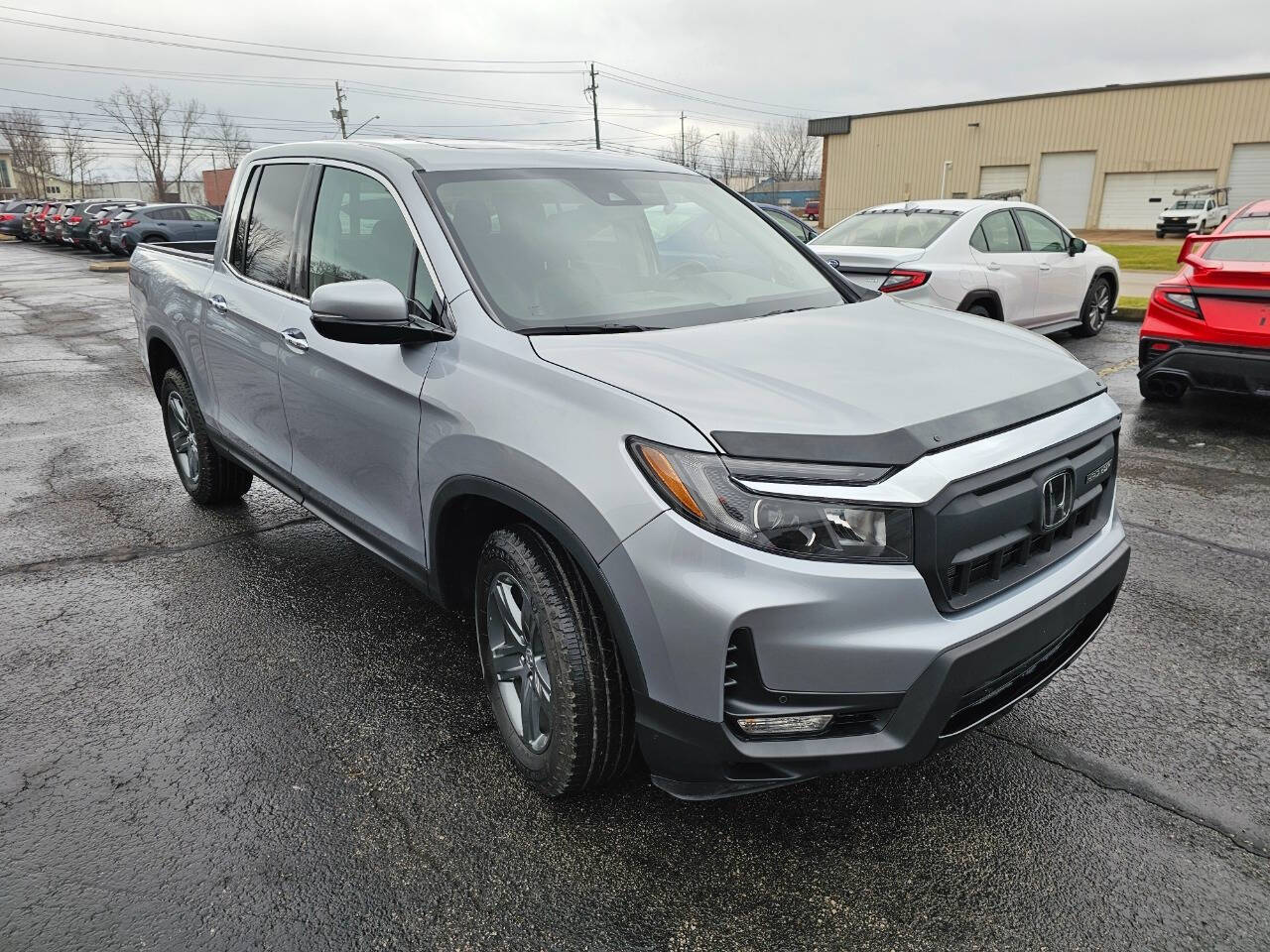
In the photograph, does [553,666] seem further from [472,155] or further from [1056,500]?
[472,155]

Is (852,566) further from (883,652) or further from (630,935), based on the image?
(630,935)

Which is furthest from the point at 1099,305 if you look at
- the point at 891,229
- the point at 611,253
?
the point at 611,253

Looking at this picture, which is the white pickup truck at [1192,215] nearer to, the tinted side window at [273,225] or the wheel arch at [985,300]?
Result: the wheel arch at [985,300]

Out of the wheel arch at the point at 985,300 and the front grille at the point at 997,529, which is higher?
the front grille at the point at 997,529

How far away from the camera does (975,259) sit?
823 centimetres

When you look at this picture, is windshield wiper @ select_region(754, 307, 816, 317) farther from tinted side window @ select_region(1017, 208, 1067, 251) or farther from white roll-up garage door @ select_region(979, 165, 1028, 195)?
white roll-up garage door @ select_region(979, 165, 1028, 195)

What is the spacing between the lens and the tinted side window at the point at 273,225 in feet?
12.4

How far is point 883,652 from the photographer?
2.00 m

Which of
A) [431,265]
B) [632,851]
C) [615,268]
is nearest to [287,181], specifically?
[431,265]

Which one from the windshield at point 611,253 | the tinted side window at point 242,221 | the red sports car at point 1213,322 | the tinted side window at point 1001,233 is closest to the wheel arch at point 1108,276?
the tinted side window at point 1001,233

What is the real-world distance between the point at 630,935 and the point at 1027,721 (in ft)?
5.31

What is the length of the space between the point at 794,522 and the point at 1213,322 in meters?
5.79

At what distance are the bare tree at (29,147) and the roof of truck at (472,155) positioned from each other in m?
94.6

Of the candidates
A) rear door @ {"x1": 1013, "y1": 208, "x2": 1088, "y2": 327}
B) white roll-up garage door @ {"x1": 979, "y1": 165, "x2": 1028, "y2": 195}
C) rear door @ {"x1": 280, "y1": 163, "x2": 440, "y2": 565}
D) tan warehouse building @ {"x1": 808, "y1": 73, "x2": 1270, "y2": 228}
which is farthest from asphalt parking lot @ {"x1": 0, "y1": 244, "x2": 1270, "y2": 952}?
white roll-up garage door @ {"x1": 979, "y1": 165, "x2": 1028, "y2": 195}
